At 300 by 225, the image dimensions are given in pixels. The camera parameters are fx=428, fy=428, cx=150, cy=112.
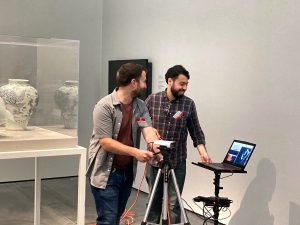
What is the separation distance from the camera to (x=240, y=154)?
121 inches

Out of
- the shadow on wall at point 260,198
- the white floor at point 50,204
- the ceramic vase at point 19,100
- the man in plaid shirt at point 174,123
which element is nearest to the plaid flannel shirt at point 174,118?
the man in plaid shirt at point 174,123

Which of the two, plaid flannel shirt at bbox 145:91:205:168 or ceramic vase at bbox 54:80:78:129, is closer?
ceramic vase at bbox 54:80:78:129

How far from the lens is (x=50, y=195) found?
5.02 meters

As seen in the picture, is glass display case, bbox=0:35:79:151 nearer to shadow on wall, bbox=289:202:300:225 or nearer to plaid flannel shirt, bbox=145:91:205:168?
plaid flannel shirt, bbox=145:91:205:168

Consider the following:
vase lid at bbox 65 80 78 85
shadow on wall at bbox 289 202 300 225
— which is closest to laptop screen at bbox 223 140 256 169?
shadow on wall at bbox 289 202 300 225

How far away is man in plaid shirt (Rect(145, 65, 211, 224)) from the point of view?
3.12m

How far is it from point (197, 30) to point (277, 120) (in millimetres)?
1337

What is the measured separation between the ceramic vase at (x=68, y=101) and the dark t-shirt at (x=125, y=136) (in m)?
0.64

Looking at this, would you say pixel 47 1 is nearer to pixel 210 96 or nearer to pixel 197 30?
pixel 197 30

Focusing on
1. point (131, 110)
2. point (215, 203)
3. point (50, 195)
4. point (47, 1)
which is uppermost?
point (47, 1)

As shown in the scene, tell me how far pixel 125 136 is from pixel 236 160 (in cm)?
104

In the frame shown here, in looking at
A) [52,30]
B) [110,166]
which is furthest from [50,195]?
[110,166]

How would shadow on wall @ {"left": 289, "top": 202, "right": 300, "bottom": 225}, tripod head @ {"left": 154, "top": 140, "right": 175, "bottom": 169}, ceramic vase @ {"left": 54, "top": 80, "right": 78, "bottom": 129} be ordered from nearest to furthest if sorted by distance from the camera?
tripod head @ {"left": 154, "top": 140, "right": 175, "bottom": 169} < ceramic vase @ {"left": 54, "top": 80, "right": 78, "bottom": 129} < shadow on wall @ {"left": 289, "top": 202, "right": 300, "bottom": 225}

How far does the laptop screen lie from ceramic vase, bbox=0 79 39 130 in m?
1.45
